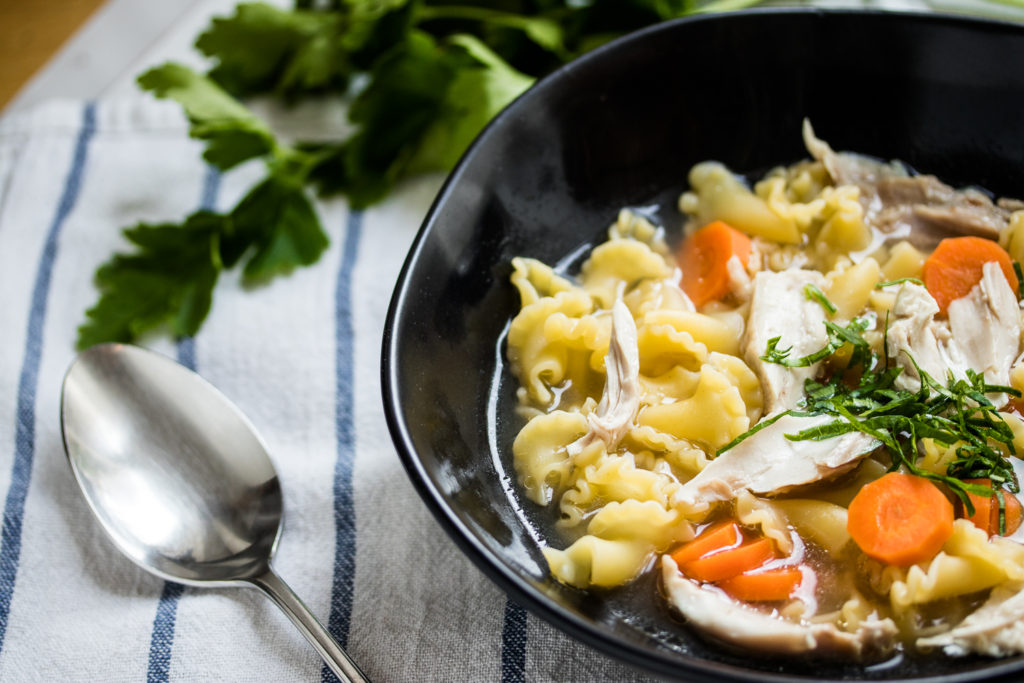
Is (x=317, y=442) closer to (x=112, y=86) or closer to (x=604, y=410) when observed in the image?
(x=604, y=410)

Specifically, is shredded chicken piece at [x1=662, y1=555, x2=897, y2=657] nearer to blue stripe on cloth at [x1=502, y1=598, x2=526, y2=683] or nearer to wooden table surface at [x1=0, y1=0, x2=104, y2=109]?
blue stripe on cloth at [x1=502, y1=598, x2=526, y2=683]

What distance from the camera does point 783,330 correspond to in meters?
2.96

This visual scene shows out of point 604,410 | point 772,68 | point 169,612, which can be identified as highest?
point 772,68

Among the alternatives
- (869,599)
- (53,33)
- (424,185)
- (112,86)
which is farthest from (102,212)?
(869,599)

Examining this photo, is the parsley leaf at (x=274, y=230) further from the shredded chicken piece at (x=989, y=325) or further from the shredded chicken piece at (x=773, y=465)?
the shredded chicken piece at (x=989, y=325)

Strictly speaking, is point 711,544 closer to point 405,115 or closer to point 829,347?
point 829,347

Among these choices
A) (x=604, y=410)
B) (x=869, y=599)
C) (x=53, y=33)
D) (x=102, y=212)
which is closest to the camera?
(x=869, y=599)

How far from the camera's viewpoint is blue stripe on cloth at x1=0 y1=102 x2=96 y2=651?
10.3ft

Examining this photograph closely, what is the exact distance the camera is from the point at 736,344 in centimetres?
309

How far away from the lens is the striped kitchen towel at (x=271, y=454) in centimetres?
284

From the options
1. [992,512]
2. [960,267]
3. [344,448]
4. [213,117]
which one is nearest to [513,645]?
[344,448]

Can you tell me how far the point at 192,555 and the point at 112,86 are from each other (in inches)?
111

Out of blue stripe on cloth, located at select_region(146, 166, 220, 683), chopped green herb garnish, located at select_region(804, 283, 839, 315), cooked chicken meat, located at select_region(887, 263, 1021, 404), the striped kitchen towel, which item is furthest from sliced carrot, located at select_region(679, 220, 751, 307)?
blue stripe on cloth, located at select_region(146, 166, 220, 683)

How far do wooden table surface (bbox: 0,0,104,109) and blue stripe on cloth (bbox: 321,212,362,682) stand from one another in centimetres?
239
